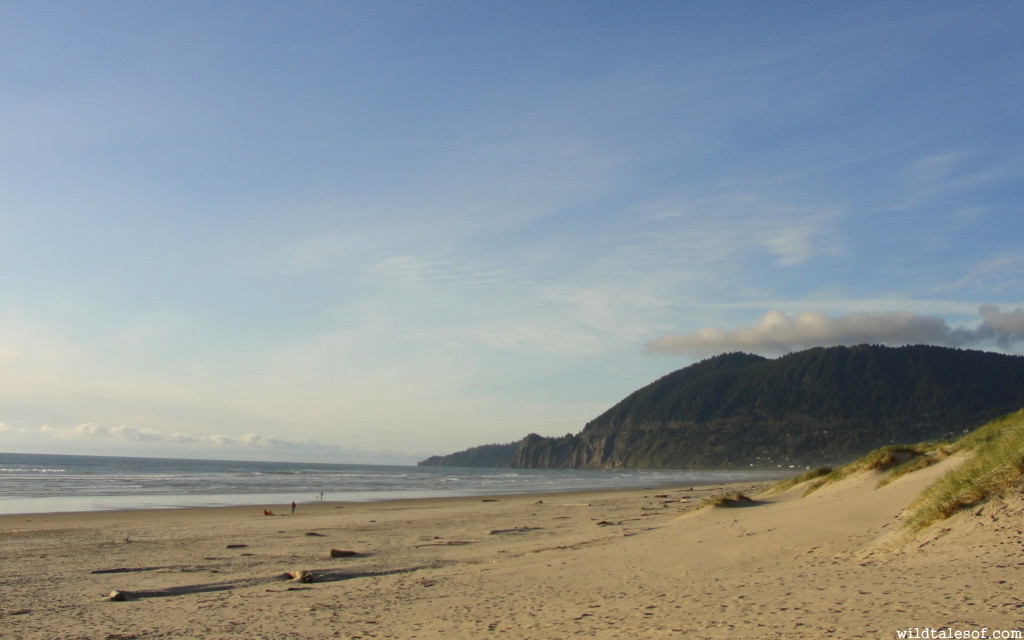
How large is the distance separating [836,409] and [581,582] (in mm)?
180612

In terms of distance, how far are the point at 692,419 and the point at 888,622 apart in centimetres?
19513

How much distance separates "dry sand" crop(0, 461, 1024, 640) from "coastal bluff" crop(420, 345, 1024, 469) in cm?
14151

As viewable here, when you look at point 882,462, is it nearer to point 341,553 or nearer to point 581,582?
point 581,582

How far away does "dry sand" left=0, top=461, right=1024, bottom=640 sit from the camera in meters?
6.96

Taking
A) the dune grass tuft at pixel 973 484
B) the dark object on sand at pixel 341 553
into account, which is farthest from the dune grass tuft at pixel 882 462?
the dark object on sand at pixel 341 553

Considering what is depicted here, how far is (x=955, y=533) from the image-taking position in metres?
8.70

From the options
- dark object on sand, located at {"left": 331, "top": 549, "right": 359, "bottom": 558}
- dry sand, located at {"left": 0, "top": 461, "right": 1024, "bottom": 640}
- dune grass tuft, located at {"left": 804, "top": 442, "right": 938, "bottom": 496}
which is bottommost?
dark object on sand, located at {"left": 331, "top": 549, "right": 359, "bottom": 558}

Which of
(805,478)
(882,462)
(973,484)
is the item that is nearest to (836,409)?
(805,478)

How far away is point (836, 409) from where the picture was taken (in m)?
174

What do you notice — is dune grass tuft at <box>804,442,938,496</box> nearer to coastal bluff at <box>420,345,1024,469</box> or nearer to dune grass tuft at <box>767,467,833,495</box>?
dune grass tuft at <box>767,467,833,495</box>

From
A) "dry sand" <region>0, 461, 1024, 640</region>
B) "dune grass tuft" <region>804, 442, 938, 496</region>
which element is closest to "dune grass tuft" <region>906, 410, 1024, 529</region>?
"dry sand" <region>0, 461, 1024, 640</region>

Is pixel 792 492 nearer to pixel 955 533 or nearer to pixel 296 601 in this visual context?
pixel 955 533

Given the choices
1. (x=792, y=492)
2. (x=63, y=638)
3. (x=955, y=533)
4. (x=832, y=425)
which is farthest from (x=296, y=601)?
(x=832, y=425)

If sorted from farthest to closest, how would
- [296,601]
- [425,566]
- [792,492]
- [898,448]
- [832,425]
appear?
[832,425] → [792,492] → [898,448] → [425,566] → [296,601]
